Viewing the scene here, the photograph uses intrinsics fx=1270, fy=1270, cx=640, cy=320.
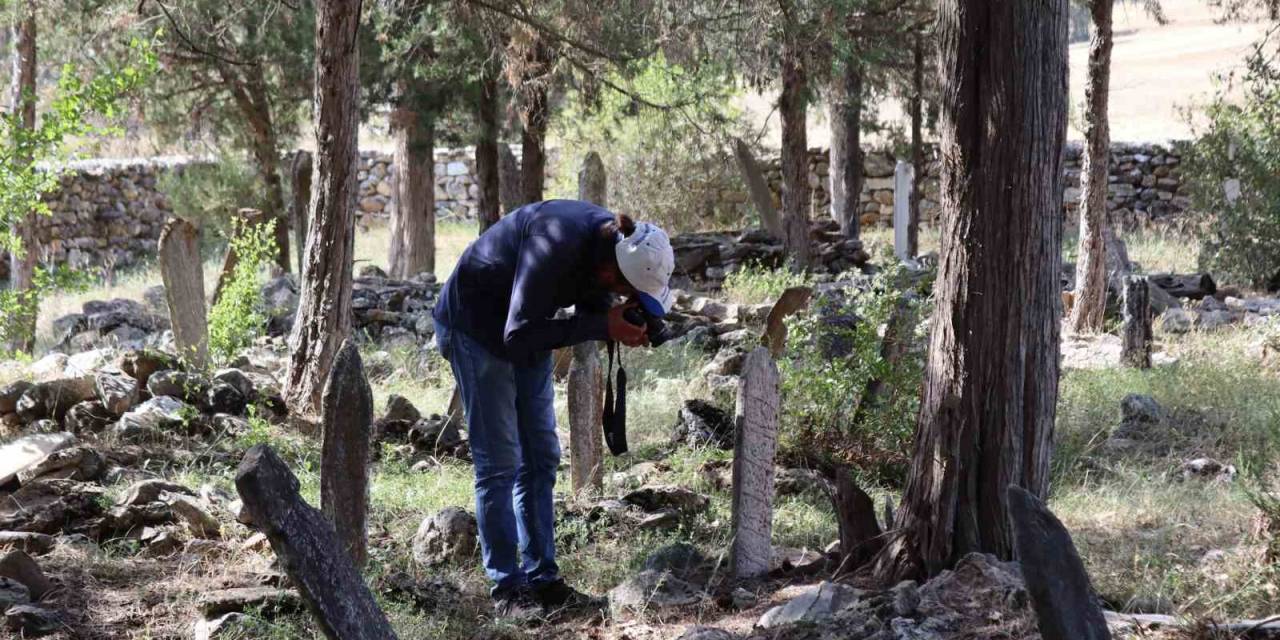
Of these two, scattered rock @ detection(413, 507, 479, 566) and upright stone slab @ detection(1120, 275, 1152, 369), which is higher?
upright stone slab @ detection(1120, 275, 1152, 369)

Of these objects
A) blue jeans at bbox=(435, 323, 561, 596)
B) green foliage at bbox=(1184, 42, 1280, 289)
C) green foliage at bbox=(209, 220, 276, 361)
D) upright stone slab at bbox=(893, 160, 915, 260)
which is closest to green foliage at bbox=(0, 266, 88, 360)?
green foliage at bbox=(209, 220, 276, 361)

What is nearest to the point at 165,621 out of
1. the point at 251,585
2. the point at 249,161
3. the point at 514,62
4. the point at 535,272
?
the point at 251,585

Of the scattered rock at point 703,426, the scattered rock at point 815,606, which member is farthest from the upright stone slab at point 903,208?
the scattered rock at point 815,606

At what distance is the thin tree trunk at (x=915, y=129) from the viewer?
1543 cm

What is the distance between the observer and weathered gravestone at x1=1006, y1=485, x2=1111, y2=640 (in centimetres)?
319

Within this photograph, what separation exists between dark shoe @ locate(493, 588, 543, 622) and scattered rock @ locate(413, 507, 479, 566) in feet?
2.04

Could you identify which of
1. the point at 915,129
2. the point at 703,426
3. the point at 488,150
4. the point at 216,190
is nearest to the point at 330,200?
the point at 703,426

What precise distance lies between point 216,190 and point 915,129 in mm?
9501

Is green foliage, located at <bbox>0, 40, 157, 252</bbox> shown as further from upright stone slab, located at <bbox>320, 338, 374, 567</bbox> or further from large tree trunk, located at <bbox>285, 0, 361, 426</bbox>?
upright stone slab, located at <bbox>320, 338, 374, 567</bbox>

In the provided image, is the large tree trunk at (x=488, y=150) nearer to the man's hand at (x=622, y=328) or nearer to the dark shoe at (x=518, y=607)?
the man's hand at (x=622, y=328)

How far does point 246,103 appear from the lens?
1489 centimetres

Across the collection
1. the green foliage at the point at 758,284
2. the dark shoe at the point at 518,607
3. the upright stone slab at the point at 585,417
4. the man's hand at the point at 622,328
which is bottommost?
the dark shoe at the point at 518,607

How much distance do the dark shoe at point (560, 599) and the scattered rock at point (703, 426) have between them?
8.01 ft

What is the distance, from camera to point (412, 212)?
1598 centimetres
